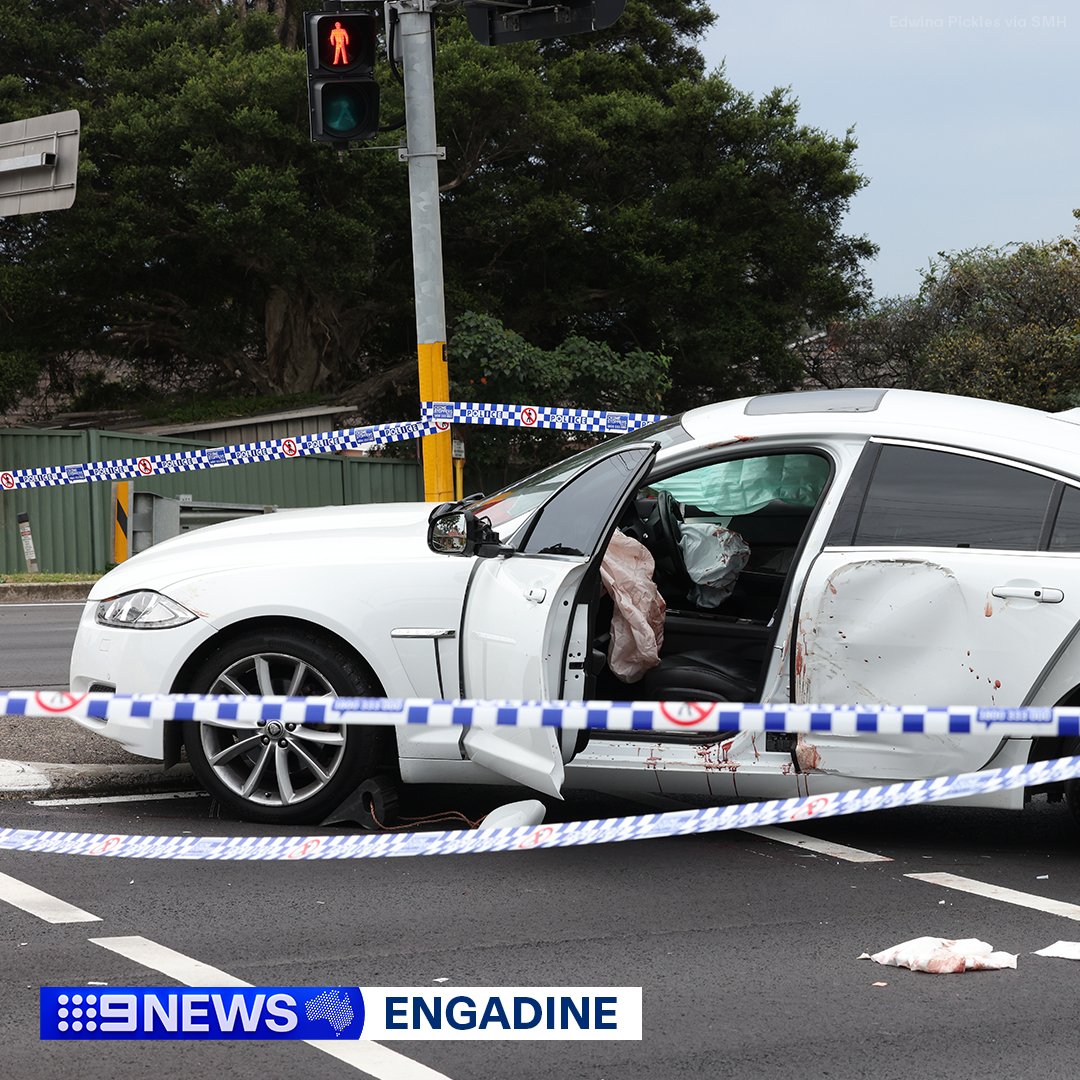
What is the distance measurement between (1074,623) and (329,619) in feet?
8.79

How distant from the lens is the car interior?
17.2 ft

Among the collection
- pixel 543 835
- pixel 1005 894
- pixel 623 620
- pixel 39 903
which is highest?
pixel 623 620

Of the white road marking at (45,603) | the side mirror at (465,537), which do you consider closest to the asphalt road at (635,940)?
the side mirror at (465,537)

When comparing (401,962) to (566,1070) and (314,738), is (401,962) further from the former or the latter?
(314,738)

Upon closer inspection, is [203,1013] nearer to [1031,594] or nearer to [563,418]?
[1031,594]

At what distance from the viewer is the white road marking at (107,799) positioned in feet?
18.1

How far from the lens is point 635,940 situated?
3984 millimetres

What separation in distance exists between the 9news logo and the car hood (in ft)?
6.40

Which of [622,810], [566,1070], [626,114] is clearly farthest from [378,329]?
[566,1070]

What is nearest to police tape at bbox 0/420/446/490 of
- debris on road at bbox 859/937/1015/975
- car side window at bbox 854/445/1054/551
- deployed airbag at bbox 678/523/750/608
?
deployed airbag at bbox 678/523/750/608

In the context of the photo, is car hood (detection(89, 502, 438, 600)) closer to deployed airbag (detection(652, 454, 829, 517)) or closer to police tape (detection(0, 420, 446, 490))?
deployed airbag (detection(652, 454, 829, 517))

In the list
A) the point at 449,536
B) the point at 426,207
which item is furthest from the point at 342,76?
the point at 449,536

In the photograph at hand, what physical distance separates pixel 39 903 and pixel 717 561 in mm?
3114

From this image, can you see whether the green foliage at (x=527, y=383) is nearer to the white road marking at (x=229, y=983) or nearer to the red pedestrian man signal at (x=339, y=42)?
the red pedestrian man signal at (x=339, y=42)
